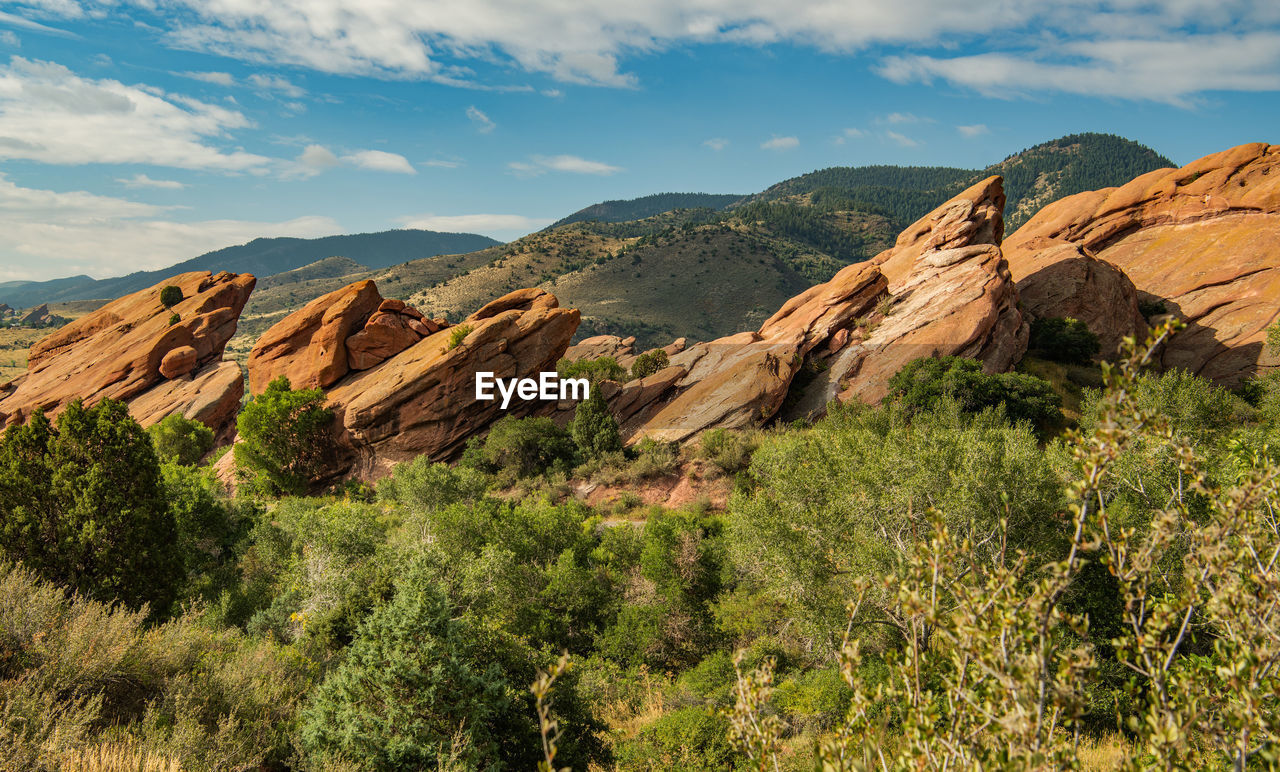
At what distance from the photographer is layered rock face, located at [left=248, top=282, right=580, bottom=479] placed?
35.6m

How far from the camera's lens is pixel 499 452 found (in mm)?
33969

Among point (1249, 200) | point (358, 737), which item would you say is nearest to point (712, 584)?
point (358, 737)

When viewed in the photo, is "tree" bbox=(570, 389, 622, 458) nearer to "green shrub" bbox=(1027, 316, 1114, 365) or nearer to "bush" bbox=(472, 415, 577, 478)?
"bush" bbox=(472, 415, 577, 478)

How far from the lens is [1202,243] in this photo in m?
40.8

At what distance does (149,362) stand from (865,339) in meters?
53.1

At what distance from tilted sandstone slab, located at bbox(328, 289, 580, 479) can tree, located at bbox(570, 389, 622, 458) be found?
5.49 m

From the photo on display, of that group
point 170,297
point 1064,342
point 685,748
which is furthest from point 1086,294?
point 170,297

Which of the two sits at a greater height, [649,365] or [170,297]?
[170,297]

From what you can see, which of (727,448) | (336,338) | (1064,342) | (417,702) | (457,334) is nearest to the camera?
(417,702)

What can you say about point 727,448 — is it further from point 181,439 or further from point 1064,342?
point 181,439

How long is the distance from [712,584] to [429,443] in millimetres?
22500

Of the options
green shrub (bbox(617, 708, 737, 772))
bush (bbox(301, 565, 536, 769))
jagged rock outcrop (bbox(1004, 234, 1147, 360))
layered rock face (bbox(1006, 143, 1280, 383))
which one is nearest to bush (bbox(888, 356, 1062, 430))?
layered rock face (bbox(1006, 143, 1280, 383))

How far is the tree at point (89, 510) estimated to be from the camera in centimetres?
1555

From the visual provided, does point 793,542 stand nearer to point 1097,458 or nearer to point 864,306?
point 1097,458
